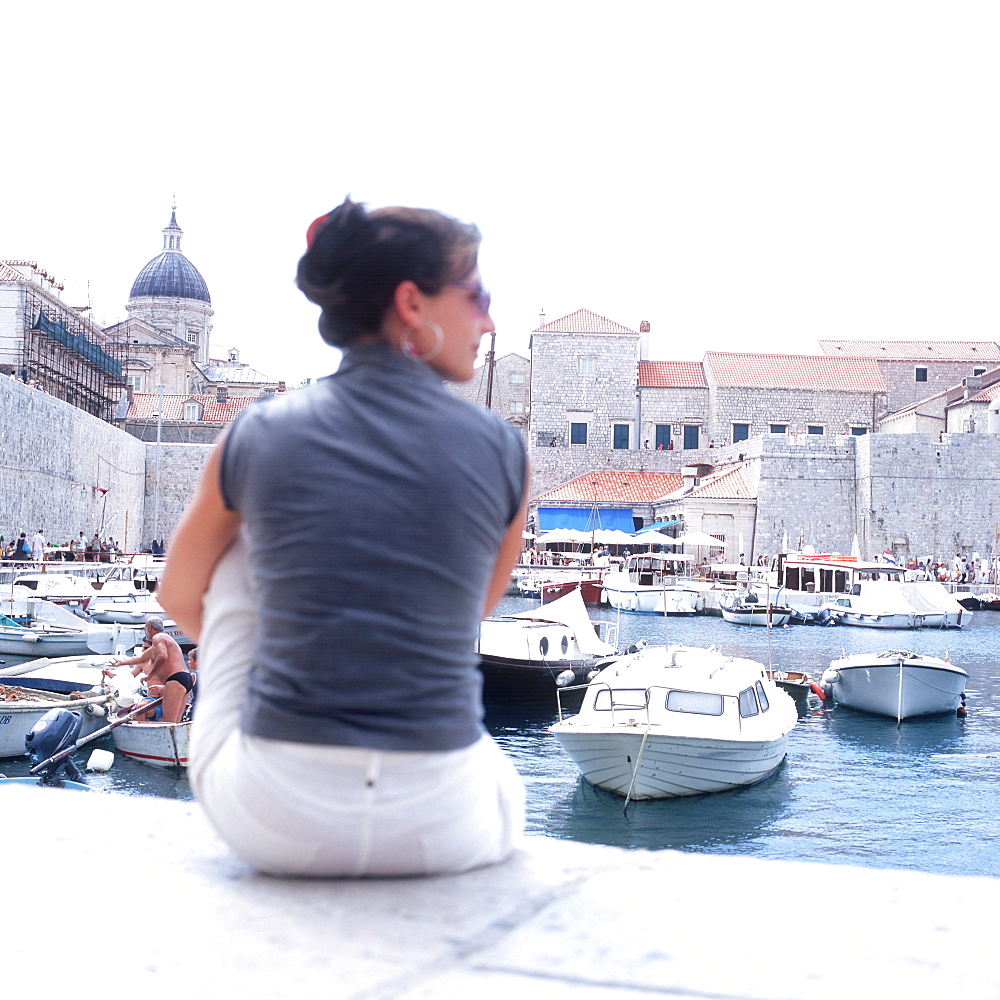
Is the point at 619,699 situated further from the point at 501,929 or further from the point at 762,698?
the point at 501,929

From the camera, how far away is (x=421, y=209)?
164 cm

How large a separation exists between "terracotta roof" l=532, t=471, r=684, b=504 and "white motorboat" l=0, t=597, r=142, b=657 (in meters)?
26.1

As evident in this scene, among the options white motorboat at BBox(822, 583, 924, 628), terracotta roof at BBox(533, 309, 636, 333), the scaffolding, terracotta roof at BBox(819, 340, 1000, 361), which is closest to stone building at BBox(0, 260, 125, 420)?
the scaffolding

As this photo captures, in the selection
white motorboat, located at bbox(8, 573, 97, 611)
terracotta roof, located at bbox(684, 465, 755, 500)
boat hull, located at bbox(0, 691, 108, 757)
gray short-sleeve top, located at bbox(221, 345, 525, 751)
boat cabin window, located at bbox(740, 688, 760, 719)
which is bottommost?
boat hull, located at bbox(0, 691, 108, 757)

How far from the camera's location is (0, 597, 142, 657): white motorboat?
17047 mm

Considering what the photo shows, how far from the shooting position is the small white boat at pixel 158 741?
35.1 ft

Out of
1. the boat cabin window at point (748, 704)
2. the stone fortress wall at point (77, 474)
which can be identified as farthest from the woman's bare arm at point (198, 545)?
the stone fortress wall at point (77, 474)

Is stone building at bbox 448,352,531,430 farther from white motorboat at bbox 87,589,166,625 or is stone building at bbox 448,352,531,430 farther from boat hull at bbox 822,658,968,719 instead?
boat hull at bbox 822,658,968,719

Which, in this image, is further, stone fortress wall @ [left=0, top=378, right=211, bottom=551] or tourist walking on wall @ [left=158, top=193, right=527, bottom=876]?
stone fortress wall @ [left=0, top=378, right=211, bottom=551]

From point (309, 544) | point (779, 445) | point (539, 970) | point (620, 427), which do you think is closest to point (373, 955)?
point (539, 970)

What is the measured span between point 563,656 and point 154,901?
14.9m

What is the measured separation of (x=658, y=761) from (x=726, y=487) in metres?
30.3

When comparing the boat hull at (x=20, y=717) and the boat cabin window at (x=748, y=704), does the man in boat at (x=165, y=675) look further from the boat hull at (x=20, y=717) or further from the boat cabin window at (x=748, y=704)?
the boat cabin window at (x=748, y=704)

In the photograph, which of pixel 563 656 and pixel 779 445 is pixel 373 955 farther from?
pixel 779 445
